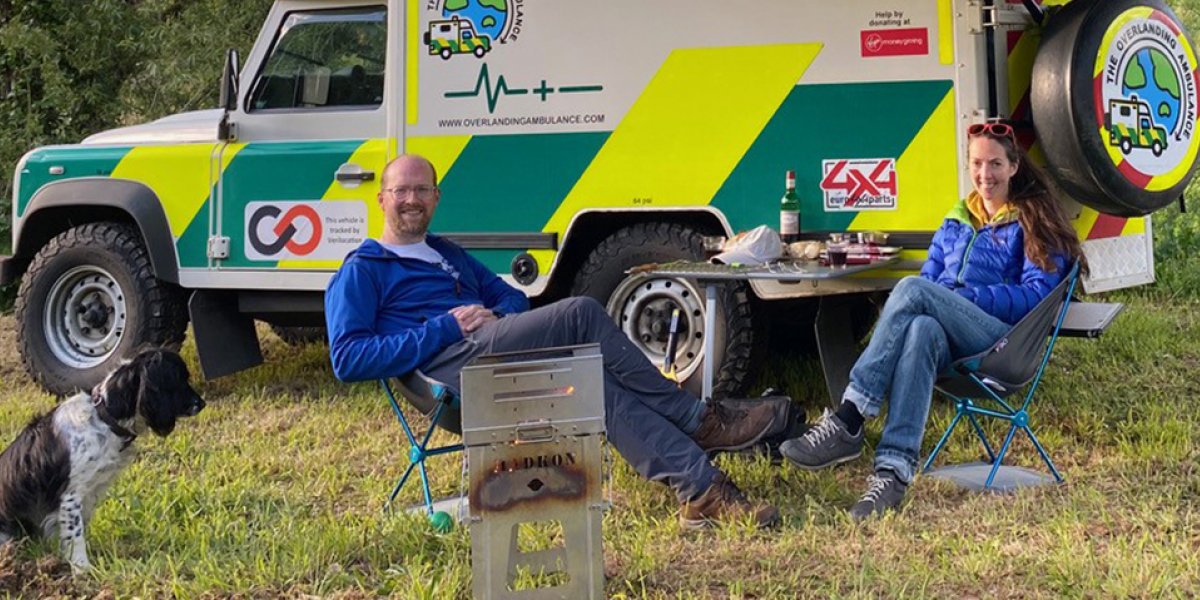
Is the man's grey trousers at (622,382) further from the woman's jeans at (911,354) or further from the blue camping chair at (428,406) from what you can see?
the woman's jeans at (911,354)

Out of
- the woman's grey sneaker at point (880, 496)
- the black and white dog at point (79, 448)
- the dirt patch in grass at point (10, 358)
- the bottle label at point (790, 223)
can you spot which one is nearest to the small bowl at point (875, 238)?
the bottle label at point (790, 223)

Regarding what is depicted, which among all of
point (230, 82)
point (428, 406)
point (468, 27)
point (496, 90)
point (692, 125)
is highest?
point (468, 27)

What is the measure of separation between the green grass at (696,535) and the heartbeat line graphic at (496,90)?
141cm

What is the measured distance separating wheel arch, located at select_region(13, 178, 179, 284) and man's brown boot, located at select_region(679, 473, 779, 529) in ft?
10.9

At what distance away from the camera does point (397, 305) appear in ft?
13.7

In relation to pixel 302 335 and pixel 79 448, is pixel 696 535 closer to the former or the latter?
pixel 79 448

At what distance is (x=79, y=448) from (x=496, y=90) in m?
2.42

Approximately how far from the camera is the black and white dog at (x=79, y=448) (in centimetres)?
355

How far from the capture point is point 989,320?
13.4 feet

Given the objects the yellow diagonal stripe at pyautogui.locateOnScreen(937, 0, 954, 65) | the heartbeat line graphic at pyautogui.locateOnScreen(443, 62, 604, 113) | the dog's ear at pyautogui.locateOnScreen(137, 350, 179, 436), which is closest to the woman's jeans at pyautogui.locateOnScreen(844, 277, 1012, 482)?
the yellow diagonal stripe at pyautogui.locateOnScreen(937, 0, 954, 65)

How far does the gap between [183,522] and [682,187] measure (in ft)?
7.48

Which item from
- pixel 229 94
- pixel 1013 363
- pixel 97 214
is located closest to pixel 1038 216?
pixel 1013 363

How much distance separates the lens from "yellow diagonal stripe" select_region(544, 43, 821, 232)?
16.3ft

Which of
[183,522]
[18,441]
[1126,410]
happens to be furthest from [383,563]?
[1126,410]
